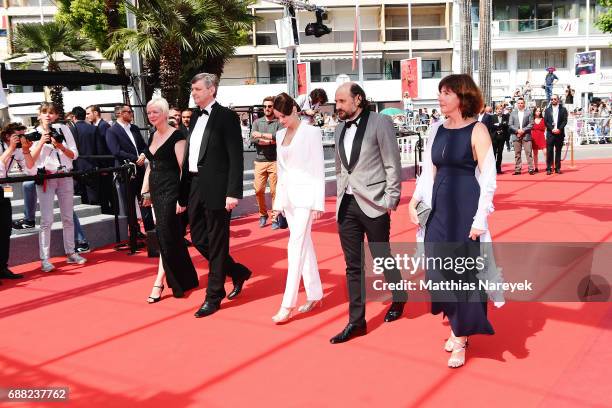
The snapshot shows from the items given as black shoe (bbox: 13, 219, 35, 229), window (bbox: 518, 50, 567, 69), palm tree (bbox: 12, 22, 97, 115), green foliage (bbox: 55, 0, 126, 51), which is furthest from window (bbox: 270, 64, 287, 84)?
black shoe (bbox: 13, 219, 35, 229)

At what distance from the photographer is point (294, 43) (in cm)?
1262

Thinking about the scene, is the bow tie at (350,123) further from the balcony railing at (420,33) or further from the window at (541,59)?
the window at (541,59)

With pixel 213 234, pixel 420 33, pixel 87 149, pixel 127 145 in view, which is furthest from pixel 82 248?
pixel 420 33

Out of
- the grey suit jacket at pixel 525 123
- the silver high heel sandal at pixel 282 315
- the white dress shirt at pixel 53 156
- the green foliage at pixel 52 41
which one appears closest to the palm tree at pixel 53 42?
the green foliage at pixel 52 41

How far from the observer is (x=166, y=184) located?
5.23m

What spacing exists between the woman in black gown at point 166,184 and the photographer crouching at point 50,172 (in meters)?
1.97

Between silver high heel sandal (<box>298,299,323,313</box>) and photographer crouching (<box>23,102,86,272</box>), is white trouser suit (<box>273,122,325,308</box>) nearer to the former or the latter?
silver high heel sandal (<box>298,299,323,313</box>)

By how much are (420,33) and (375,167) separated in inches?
1538

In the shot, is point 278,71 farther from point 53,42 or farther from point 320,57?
point 53,42

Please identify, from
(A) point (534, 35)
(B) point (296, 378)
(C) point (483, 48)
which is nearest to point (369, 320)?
(B) point (296, 378)

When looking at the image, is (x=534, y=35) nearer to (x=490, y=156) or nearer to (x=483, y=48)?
(x=483, y=48)

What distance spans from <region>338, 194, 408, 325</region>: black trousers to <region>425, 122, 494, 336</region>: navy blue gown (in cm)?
58

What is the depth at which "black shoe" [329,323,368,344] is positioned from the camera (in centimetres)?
419

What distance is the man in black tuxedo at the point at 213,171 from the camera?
485 cm
